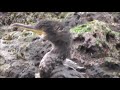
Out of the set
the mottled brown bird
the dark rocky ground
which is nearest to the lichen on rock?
the dark rocky ground

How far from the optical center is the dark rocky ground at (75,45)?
3.78m

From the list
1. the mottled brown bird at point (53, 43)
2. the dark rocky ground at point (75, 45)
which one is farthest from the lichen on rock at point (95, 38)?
the mottled brown bird at point (53, 43)

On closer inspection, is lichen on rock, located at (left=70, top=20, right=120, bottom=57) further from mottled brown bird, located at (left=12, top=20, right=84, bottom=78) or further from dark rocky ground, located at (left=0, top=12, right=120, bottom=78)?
mottled brown bird, located at (left=12, top=20, right=84, bottom=78)

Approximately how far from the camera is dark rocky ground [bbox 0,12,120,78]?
3.78 m

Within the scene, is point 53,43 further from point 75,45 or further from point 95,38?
point 95,38

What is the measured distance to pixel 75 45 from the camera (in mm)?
3883

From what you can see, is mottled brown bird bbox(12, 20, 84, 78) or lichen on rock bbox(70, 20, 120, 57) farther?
lichen on rock bbox(70, 20, 120, 57)

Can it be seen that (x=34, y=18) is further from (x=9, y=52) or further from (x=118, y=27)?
(x=118, y=27)

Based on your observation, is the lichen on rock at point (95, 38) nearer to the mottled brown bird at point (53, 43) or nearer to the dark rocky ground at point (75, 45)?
the dark rocky ground at point (75, 45)

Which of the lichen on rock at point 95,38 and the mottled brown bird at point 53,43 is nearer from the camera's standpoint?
the mottled brown bird at point 53,43

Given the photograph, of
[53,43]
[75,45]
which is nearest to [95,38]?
[75,45]
